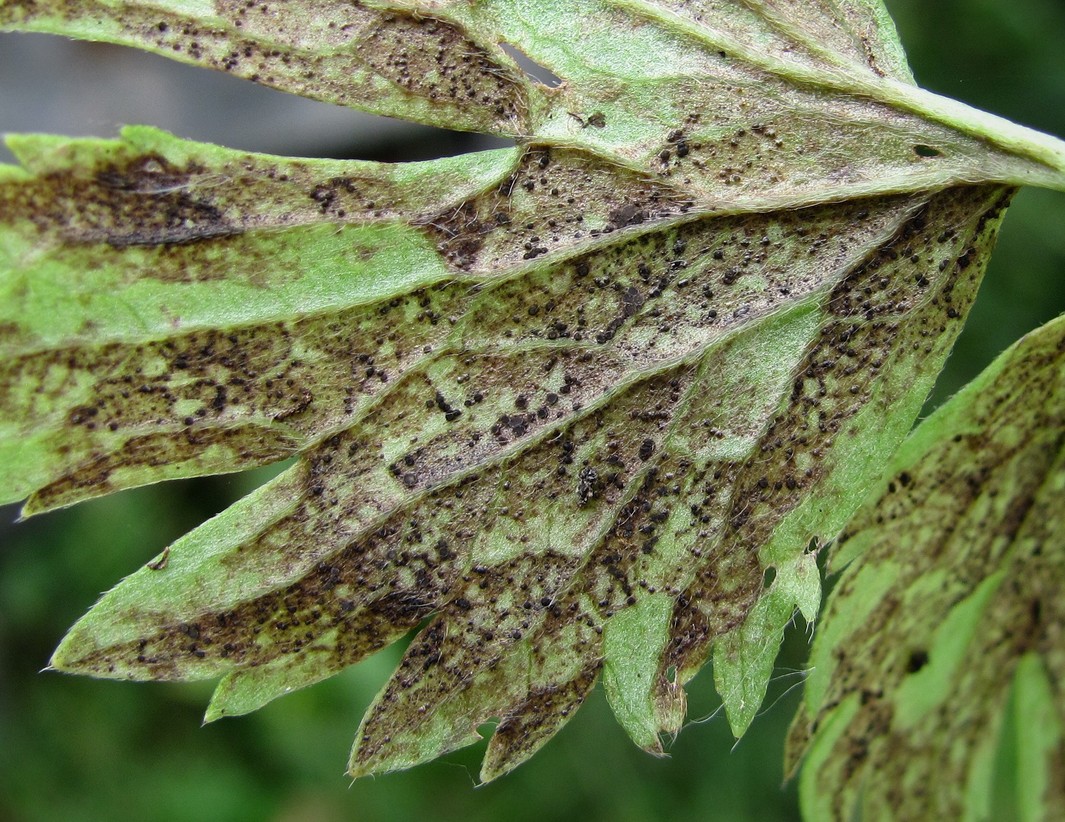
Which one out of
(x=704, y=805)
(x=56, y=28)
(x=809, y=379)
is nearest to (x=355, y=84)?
(x=56, y=28)

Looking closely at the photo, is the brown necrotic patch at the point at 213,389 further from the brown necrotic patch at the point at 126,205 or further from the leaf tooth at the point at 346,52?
the leaf tooth at the point at 346,52

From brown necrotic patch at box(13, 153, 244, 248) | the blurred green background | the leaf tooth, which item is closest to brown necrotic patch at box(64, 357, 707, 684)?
brown necrotic patch at box(13, 153, 244, 248)

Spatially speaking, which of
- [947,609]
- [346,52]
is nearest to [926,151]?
[947,609]

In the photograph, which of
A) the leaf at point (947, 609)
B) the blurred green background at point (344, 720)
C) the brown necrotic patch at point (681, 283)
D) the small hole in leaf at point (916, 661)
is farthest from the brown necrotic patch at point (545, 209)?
the blurred green background at point (344, 720)

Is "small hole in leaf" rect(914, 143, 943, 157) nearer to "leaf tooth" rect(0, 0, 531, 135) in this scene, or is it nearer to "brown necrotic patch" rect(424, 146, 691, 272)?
"brown necrotic patch" rect(424, 146, 691, 272)

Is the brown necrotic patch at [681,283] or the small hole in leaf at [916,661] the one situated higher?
the brown necrotic patch at [681,283]
